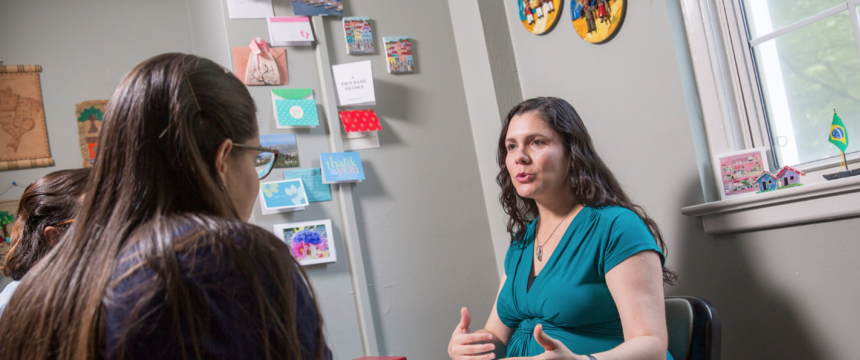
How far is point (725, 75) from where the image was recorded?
143 cm

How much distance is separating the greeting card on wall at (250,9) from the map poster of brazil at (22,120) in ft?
5.25

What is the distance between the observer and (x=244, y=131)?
29.1 inches

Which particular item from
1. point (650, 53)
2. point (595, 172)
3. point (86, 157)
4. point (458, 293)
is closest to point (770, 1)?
point (650, 53)

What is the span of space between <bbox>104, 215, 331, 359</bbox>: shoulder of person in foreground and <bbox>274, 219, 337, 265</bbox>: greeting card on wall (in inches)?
50.0

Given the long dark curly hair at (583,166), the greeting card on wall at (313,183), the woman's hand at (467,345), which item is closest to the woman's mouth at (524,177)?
the long dark curly hair at (583,166)

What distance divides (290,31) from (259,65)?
175 millimetres

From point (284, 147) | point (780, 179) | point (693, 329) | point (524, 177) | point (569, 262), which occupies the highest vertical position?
point (284, 147)

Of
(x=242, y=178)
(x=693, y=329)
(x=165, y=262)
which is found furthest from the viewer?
(x=693, y=329)

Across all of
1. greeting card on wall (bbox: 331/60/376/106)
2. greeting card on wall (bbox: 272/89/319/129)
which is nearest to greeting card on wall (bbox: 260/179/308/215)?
greeting card on wall (bbox: 272/89/319/129)

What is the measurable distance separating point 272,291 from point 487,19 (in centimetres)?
171

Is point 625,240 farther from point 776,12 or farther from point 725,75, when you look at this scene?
point 776,12

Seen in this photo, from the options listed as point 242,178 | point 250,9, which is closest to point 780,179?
point 242,178

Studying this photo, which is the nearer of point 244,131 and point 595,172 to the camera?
point 244,131

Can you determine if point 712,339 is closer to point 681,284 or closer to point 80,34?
point 681,284
